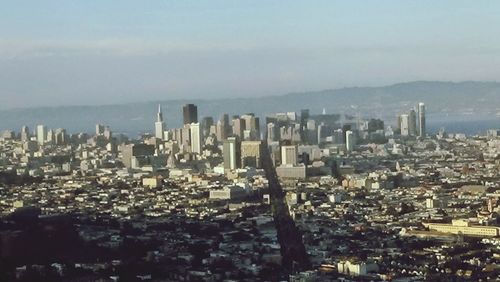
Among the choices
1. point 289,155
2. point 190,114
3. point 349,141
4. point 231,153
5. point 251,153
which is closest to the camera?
point 289,155

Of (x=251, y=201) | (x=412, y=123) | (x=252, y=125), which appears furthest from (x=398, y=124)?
(x=251, y=201)

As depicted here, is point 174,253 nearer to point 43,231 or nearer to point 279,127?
point 43,231

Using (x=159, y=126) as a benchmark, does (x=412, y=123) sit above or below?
below

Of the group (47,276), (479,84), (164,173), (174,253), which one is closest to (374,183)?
(164,173)

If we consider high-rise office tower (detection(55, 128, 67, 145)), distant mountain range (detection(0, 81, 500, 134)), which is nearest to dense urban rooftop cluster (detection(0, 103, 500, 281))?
high-rise office tower (detection(55, 128, 67, 145))

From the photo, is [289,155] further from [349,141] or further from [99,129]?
[99,129]

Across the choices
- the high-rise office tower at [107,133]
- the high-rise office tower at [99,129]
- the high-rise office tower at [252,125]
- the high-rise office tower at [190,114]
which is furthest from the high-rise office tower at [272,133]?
the high-rise office tower at [99,129]

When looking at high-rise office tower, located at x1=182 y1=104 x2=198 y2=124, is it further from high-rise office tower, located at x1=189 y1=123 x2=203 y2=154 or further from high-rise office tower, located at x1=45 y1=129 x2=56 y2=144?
high-rise office tower, located at x1=45 y1=129 x2=56 y2=144
